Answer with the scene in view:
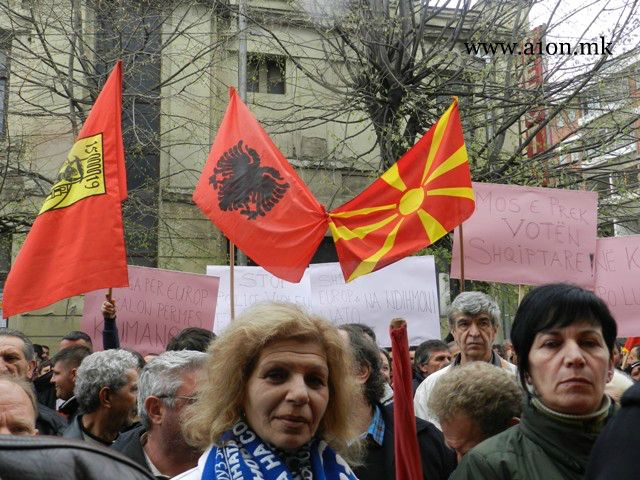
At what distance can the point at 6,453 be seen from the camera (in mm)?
961

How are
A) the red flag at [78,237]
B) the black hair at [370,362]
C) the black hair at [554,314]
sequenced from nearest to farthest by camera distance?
the black hair at [554,314]
the black hair at [370,362]
the red flag at [78,237]

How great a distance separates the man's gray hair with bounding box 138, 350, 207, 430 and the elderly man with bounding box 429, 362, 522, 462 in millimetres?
935

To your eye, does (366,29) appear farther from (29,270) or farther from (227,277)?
(29,270)

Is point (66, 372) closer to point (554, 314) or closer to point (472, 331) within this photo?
point (472, 331)

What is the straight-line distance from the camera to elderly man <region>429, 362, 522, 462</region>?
285cm

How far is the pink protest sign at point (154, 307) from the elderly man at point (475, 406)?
380 cm

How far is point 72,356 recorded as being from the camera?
18.2 feet

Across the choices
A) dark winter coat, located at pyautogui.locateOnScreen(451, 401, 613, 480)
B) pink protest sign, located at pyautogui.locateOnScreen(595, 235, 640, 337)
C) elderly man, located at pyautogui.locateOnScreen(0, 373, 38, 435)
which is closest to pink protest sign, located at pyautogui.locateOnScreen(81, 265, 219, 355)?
pink protest sign, located at pyautogui.locateOnScreen(595, 235, 640, 337)

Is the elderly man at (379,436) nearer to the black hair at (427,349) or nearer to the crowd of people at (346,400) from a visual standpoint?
the crowd of people at (346,400)

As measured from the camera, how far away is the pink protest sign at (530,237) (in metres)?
6.14

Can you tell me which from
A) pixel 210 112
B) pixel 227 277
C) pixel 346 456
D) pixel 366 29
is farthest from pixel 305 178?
pixel 346 456

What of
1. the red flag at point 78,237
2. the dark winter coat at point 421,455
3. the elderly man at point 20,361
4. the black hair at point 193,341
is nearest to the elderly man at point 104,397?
the black hair at point 193,341

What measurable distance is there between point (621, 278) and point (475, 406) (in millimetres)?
3688

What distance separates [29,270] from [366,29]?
25.5 ft
